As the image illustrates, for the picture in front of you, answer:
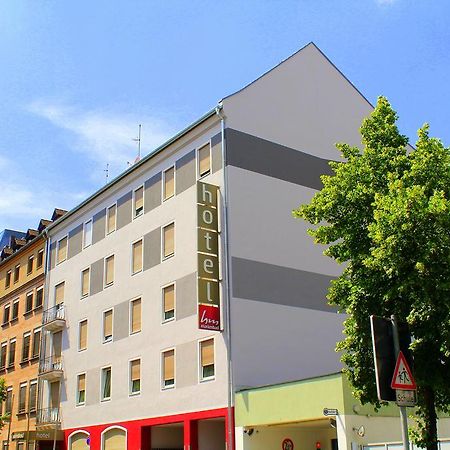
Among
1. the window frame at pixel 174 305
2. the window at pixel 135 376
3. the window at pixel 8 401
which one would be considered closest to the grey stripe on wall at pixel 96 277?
the window at pixel 135 376

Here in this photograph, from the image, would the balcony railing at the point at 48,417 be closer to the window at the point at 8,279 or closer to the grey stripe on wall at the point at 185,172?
the window at the point at 8,279

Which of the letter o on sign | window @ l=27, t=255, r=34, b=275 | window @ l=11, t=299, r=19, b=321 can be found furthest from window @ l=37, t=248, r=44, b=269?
the letter o on sign

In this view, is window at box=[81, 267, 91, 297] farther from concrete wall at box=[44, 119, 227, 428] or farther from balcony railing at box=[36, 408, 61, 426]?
balcony railing at box=[36, 408, 61, 426]

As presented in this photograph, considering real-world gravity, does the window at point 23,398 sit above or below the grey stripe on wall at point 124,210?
below

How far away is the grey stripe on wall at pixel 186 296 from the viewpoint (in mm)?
27734

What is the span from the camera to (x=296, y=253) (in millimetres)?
29078

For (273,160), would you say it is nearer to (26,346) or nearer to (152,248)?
(152,248)

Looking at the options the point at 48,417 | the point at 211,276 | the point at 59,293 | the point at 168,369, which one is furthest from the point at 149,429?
the point at 59,293

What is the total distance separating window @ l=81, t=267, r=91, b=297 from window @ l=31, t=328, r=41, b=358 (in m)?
Answer: 5.58

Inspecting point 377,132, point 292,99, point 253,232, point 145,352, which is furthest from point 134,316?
point 377,132

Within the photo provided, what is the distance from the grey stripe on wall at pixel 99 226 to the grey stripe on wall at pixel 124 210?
1.56m

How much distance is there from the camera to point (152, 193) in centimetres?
3198

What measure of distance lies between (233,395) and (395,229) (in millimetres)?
13051

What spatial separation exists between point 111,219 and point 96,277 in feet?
9.81
